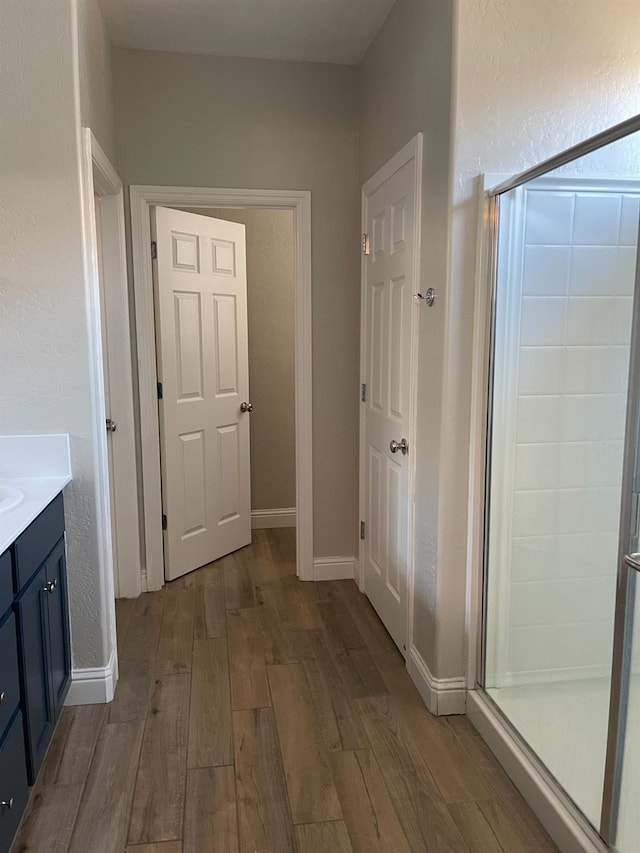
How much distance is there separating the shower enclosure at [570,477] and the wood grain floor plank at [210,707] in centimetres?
91

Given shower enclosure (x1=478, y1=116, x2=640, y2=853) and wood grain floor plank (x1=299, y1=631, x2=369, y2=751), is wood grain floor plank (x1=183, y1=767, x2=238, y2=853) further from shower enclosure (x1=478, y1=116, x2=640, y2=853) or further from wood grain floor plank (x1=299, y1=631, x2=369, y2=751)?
shower enclosure (x1=478, y1=116, x2=640, y2=853)

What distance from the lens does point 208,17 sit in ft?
8.77

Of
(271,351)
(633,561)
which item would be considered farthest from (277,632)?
(271,351)

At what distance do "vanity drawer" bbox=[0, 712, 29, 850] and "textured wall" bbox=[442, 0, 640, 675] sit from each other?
5.37ft

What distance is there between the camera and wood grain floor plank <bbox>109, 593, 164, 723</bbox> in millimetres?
2342

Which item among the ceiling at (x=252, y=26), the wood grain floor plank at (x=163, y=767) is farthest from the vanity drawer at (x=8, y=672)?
the ceiling at (x=252, y=26)

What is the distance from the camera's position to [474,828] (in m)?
1.79

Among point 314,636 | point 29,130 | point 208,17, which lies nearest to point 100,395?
point 29,130

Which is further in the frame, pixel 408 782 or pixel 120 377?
pixel 120 377

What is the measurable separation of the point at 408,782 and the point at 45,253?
2045 millimetres

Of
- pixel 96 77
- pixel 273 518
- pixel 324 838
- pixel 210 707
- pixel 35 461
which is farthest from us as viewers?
pixel 273 518

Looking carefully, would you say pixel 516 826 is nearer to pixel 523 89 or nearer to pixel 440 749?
pixel 440 749

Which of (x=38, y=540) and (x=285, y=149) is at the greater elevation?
(x=285, y=149)

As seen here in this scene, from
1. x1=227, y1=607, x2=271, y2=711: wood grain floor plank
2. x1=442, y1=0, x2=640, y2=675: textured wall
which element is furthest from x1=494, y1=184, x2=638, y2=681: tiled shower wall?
x1=227, y1=607, x2=271, y2=711: wood grain floor plank
